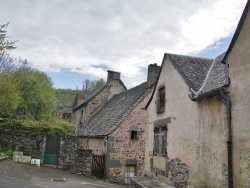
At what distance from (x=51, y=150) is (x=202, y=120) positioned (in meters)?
10.1

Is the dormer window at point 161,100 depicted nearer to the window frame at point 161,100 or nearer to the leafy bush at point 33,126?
the window frame at point 161,100

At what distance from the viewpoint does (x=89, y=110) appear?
27062 mm

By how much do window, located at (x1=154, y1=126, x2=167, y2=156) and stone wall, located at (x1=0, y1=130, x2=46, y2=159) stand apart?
7.13m

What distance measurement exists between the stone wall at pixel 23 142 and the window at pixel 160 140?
23.4ft

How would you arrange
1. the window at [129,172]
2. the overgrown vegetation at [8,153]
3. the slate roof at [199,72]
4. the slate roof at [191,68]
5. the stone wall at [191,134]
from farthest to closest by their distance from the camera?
the window at [129,172] < the overgrown vegetation at [8,153] < the slate roof at [191,68] < the slate roof at [199,72] < the stone wall at [191,134]

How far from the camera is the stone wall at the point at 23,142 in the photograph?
49.8 ft

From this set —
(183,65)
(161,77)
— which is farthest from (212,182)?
(161,77)

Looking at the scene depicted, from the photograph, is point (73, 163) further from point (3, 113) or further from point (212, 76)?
point (212, 76)

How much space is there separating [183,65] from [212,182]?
5476mm

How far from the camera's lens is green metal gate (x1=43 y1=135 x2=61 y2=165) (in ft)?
50.8

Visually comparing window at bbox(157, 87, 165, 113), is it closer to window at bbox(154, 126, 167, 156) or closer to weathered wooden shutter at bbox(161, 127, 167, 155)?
window at bbox(154, 126, 167, 156)

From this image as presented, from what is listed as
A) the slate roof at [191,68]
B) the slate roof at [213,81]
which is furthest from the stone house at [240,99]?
the slate roof at [191,68]

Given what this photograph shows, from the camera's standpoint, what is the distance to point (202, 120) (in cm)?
882

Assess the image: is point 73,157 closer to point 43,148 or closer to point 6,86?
point 43,148
